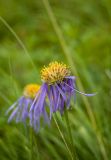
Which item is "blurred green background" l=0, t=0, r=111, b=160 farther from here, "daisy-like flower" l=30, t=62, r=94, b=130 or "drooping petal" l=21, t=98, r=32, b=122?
"daisy-like flower" l=30, t=62, r=94, b=130

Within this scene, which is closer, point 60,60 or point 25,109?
point 25,109

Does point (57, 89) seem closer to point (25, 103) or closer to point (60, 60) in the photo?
point (25, 103)

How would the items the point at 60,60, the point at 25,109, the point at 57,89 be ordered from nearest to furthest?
the point at 57,89, the point at 25,109, the point at 60,60

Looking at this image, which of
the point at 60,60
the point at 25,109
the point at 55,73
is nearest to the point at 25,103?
the point at 25,109

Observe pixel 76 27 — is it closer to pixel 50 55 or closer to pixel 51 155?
pixel 50 55

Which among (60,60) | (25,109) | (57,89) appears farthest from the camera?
(60,60)

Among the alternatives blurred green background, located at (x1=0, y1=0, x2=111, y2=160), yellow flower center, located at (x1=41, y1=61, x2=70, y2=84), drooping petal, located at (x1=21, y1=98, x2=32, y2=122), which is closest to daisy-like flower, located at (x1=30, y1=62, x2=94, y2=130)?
yellow flower center, located at (x1=41, y1=61, x2=70, y2=84)

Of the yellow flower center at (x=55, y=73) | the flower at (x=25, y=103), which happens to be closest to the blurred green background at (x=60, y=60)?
the flower at (x=25, y=103)

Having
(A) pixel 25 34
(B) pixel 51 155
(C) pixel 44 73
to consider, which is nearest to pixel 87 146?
(B) pixel 51 155

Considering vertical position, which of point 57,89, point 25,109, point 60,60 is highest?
point 60,60
